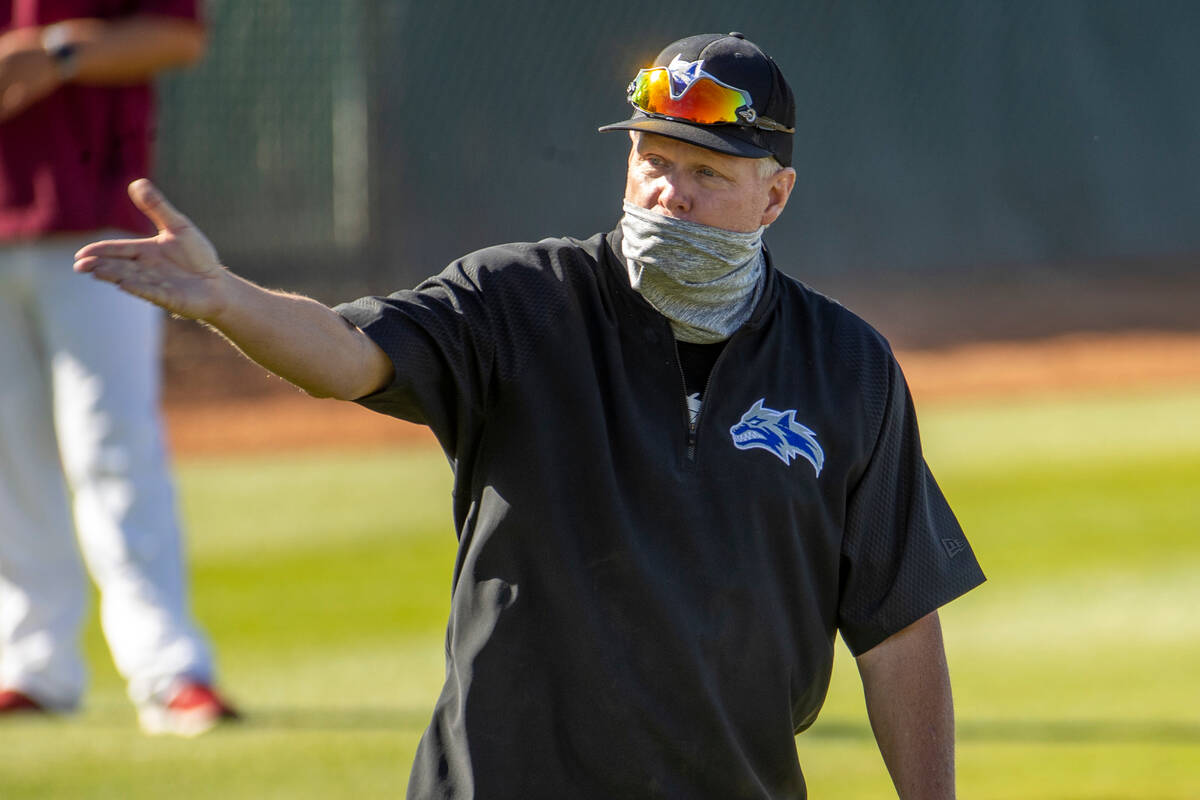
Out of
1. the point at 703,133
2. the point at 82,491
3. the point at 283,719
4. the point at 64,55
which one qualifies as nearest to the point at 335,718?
the point at 283,719

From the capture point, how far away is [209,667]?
5.42 metres

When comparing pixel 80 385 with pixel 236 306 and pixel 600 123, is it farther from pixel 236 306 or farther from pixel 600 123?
pixel 600 123

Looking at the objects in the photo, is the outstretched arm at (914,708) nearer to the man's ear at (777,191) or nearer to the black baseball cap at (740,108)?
the man's ear at (777,191)

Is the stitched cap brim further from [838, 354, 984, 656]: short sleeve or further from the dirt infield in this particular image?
the dirt infield

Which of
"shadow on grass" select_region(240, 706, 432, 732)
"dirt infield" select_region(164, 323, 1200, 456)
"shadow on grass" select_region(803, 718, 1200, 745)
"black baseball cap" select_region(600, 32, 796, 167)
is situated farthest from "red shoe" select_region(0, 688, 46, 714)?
"dirt infield" select_region(164, 323, 1200, 456)

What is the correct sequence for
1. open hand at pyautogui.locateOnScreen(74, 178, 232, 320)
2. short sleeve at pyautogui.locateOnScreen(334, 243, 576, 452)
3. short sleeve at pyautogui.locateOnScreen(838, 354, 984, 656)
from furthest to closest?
short sleeve at pyautogui.locateOnScreen(838, 354, 984, 656) < short sleeve at pyautogui.locateOnScreen(334, 243, 576, 452) < open hand at pyautogui.locateOnScreen(74, 178, 232, 320)

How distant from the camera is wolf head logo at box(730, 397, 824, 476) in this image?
9.63 feet

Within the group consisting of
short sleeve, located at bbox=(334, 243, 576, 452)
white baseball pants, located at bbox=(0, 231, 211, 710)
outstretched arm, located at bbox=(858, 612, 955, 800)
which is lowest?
white baseball pants, located at bbox=(0, 231, 211, 710)

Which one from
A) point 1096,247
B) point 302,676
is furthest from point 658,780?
point 1096,247

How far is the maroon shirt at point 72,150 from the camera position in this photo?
5551 millimetres

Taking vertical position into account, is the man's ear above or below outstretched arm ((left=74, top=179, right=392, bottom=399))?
above

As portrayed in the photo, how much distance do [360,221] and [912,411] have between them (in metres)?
16.7

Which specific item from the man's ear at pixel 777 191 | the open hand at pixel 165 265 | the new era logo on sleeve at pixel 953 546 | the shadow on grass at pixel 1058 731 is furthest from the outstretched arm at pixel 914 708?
the shadow on grass at pixel 1058 731

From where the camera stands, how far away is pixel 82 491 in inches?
219
